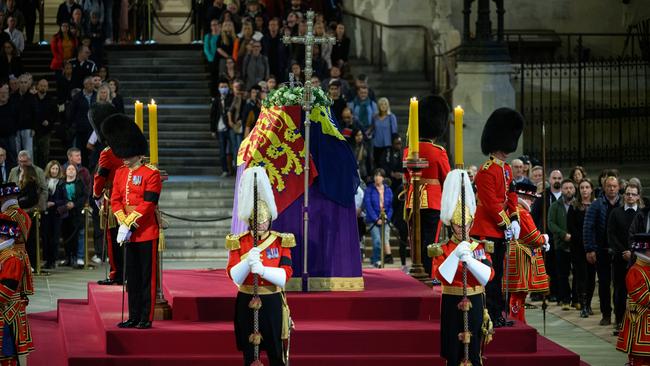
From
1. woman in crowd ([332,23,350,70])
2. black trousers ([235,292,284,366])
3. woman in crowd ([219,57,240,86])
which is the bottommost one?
black trousers ([235,292,284,366])

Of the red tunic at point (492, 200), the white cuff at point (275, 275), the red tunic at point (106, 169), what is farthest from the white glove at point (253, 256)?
the red tunic at point (106, 169)

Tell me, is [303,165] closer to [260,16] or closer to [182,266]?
[182,266]

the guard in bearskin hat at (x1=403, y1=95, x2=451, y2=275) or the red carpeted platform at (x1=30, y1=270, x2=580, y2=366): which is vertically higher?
the guard in bearskin hat at (x1=403, y1=95, x2=451, y2=275)

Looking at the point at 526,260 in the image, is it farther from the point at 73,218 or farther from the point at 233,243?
the point at 73,218

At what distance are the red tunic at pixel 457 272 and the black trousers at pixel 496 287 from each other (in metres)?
1.49

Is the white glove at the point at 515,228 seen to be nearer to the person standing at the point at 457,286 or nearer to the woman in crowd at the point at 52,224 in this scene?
the person standing at the point at 457,286

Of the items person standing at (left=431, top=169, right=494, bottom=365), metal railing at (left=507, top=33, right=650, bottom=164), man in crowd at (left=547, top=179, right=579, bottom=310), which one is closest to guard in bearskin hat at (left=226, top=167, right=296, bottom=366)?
person standing at (left=431, top=169, right=494, bottom=365)

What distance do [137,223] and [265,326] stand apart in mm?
2258

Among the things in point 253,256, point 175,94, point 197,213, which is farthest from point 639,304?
point 175,94

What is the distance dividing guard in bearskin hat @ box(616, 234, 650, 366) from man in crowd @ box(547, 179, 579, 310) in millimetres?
5094

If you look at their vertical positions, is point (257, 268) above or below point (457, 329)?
above

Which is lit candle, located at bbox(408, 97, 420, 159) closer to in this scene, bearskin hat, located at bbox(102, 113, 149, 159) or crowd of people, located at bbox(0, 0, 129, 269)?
bearskin hat, located at bbox(102, 113, 149, 159)

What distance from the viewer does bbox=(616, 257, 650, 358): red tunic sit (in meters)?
14.8

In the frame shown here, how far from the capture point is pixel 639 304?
14852mm
